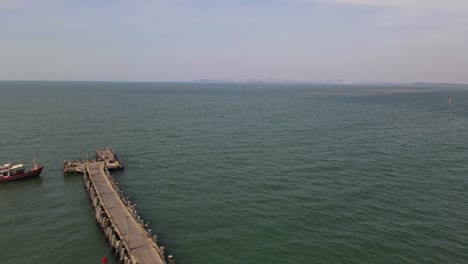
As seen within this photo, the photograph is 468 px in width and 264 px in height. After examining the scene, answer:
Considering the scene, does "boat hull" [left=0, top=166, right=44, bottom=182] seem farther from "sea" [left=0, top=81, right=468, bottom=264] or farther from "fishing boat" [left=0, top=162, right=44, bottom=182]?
"sea" [left=0, top=81, right=468, bottom=264]

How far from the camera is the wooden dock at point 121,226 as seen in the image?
81.1ft

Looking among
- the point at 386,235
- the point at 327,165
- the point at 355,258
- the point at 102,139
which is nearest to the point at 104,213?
the point at 355,258

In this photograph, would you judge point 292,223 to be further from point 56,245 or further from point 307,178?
point 56,245

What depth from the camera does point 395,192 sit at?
39594 mm

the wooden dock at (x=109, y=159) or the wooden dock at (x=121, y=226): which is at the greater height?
the wooden dock at (x=109, y=159)

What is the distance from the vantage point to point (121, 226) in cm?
2912

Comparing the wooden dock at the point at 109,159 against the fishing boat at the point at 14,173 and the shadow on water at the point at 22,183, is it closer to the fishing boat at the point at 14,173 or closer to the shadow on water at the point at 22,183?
the fishing boat at the point at 14,173

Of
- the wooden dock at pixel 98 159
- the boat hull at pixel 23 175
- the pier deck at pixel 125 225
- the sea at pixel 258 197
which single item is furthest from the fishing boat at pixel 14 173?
the pier deck at pixel 125 225

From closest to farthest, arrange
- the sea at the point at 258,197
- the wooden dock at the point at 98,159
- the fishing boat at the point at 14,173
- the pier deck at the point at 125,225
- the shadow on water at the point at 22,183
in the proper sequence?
the pier deck at the point at 125,225 → the sea at the point at 258,197 → the shadow on water at the point at 22,183 → the fishing boat at the point at 14,173 → the wooden dock at the point at 98,159

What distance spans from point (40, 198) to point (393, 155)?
191 feet

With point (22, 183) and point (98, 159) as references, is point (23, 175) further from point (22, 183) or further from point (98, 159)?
point (98, 159)

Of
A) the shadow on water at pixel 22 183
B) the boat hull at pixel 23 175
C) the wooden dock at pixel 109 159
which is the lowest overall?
the shadow on water at pixel 22 183

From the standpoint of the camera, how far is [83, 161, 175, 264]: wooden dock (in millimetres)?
24734

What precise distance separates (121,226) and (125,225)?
0.40 m
